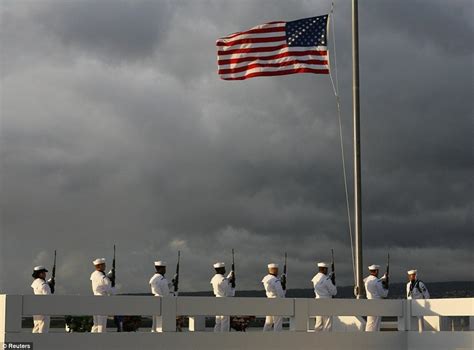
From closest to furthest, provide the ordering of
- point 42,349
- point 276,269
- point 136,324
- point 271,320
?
point 42,349 < point 136,324 < point 271,320 < point 276,269

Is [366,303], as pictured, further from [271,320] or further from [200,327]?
[200,327]

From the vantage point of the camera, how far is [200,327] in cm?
2409

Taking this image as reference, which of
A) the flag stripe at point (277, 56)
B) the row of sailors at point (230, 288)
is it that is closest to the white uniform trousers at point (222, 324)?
the row of sailors at point (230, 288)

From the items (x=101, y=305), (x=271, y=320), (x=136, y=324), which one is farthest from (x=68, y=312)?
(x=271, y=320)

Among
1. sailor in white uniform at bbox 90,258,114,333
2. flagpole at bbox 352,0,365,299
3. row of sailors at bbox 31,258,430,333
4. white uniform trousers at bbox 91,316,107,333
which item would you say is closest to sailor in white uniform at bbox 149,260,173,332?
row of sailors at bbox 31,258,430,333

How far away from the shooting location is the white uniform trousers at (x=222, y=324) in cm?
2464

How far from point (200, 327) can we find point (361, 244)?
17.0 feet

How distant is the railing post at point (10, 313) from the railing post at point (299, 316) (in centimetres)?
639

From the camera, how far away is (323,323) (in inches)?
1003

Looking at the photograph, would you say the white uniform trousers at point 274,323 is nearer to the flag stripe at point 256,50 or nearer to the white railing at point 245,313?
the white railing at point 245,313

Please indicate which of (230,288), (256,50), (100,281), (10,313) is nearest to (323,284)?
(230,288)

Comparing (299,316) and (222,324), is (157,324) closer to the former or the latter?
(222,324)

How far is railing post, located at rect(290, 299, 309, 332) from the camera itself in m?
23.8

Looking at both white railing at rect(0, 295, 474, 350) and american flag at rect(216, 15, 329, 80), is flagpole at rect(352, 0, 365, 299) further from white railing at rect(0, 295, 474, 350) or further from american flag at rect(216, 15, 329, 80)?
white railing at rect(0, 295, 474, 350)
